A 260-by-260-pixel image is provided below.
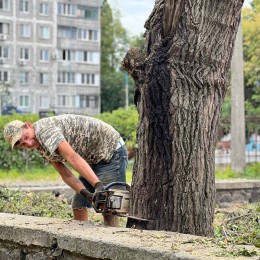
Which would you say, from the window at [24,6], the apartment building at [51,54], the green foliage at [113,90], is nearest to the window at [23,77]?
the apartment building at [51,54]

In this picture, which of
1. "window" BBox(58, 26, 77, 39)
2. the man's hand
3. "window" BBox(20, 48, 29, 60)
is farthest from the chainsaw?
"window" BBox(58, 26, 77, 39)

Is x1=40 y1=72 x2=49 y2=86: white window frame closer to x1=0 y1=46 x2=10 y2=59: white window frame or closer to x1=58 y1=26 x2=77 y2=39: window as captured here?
x1=0 y1=46 x2=10 y2=59: white window frame

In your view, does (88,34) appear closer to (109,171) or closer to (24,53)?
(24,53)

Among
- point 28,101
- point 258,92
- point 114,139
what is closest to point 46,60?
point 28,101

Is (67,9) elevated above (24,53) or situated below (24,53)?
above

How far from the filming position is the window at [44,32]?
279 ft

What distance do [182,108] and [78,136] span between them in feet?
5.25

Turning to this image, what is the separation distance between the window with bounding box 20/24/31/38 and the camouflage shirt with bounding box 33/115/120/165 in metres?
74.5

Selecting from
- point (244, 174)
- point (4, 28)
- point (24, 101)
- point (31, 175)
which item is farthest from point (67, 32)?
point (31, 175)

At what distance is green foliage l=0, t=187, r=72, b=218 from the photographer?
10.8m

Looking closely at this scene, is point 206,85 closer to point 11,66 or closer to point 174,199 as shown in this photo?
point 174,199

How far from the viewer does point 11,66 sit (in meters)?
82.9

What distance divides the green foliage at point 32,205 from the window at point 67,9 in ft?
256

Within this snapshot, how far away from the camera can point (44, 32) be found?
85.6 metres
